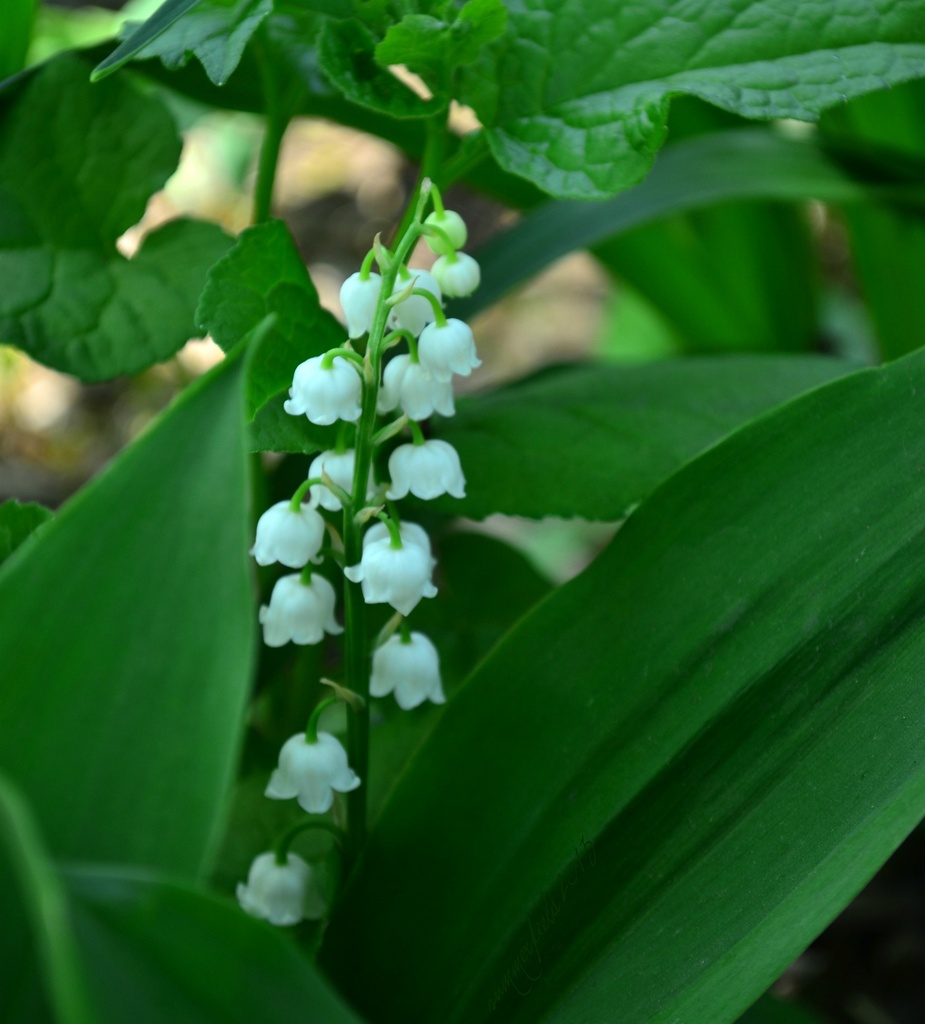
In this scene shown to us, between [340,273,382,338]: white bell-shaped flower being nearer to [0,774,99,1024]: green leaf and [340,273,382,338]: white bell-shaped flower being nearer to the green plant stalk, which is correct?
the green plant stalk

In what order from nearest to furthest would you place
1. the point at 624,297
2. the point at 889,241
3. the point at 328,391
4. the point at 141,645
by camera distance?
the point at 141,645 < the point at 328,391 < the point at 889,241 < the point at 624,297

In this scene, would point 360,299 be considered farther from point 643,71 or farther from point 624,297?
point 624,297

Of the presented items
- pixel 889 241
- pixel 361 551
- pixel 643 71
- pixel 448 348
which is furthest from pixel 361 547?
pixel 889 241

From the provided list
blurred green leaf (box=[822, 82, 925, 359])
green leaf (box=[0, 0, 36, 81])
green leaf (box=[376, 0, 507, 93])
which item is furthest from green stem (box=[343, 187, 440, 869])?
blurred green leaf (box=[822, 82, 925, 359])

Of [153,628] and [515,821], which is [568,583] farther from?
[153,628]

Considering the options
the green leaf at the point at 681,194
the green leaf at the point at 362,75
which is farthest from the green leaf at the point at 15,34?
the green leaf at the point at 681,194

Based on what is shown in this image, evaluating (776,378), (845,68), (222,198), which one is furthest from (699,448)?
(222,198)
